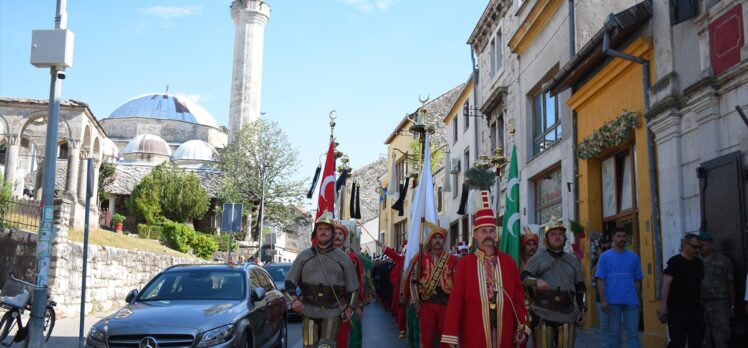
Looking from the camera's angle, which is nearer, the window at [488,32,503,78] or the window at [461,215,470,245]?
the window at [488,32,503,78]

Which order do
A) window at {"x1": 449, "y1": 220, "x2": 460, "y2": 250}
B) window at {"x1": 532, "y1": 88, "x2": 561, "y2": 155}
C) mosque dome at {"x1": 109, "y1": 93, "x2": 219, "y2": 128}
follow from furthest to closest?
mosque dome at {"x1": 109, "y1": 93, "x2": 219, "y2": 128} < window at {"x1": 449, "y1": 220, "x2": 460, "y2": 250} < window at {"x1": 532, "y1": 88, "x2": 561, "y2": 155}

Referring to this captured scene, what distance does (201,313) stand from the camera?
7.96 meters

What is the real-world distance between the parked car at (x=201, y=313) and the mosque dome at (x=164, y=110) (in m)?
83.6

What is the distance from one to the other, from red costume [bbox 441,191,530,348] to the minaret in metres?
64.3

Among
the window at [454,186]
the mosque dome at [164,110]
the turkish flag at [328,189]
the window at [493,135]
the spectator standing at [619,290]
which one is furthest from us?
the mosque dome at [164,110]

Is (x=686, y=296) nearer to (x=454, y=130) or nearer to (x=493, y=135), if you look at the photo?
(x=493, y=135)

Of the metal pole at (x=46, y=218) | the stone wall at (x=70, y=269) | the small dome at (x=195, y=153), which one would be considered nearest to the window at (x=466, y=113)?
the stone wall at (x=70, y=269)

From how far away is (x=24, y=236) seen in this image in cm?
1606

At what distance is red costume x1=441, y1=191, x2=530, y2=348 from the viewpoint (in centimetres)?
551

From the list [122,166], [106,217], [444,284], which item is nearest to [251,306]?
[444,284]

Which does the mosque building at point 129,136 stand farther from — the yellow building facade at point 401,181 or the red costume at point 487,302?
the yellow building facade at point 401,181

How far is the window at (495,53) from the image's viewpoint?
2361 centimetres

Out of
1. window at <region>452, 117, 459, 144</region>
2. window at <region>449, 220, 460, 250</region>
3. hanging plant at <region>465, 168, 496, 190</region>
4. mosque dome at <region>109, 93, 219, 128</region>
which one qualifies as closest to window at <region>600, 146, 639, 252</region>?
hanging plant at <region>465, 168, 496, 190</region>

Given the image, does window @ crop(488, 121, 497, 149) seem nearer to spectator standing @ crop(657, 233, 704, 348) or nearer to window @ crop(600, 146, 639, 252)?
window @ crop(600, 146, 639, 252)
